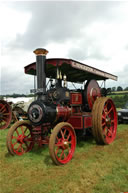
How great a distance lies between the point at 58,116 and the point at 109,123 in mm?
1700

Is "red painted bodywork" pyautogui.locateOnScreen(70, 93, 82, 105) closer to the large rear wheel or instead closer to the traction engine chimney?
the large rear wheel

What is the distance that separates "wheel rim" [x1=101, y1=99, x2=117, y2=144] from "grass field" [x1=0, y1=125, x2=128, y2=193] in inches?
25.5

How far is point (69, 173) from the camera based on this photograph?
118 inches

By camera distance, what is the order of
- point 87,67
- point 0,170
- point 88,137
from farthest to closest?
point 88,137
point 87,67
point 0,170

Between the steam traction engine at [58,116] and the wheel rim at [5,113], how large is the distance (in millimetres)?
4488

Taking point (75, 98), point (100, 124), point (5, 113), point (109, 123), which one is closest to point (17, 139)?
point (75, 98)

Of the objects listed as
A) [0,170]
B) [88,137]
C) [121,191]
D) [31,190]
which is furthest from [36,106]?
[88,137]

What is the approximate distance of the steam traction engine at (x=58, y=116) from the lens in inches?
143

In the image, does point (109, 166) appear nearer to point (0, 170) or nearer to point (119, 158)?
point (119, 158)

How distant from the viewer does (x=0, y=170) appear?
10.6 feet

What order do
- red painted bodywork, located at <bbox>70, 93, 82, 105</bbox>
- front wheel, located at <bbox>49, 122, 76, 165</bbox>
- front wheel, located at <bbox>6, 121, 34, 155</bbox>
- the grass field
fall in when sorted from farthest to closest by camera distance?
1. red painted bodywork, located at <bbox>70, 93, 82, 105</bbox>
2. front wheel, located at <bbox>6, 121, 34, 155</bbox>
3. front wheel, located at <bbox>49, 122, 76, 165</bbox>
4. the grass field

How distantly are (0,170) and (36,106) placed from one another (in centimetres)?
133

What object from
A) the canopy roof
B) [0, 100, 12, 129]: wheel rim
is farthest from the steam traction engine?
[0, 100, 12, 129]: wheel rim

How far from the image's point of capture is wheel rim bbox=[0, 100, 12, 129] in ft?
29.2
